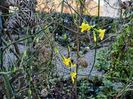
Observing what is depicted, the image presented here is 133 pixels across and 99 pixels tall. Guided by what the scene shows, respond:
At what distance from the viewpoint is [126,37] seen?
4348mm

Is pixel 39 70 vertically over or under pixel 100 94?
over

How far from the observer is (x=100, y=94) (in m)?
4.14

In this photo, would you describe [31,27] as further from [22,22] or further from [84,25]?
[84,25]

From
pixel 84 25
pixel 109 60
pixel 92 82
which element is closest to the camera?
pixel 84 25

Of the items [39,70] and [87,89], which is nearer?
[39,70]

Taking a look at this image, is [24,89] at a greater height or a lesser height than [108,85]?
greater

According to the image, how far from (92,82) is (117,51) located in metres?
0.56

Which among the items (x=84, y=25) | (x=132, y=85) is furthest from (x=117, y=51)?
(x=84, y=25)

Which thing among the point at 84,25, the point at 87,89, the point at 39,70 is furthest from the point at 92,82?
the point at 84,25

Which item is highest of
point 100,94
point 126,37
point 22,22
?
point 22,22

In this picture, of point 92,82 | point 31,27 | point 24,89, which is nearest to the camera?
point 24,89

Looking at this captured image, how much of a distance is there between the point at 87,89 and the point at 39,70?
1338 mm

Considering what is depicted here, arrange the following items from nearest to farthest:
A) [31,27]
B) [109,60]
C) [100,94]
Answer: [31,27] → [100,94] → [109,60]

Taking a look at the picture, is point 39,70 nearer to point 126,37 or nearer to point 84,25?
point 84,25
